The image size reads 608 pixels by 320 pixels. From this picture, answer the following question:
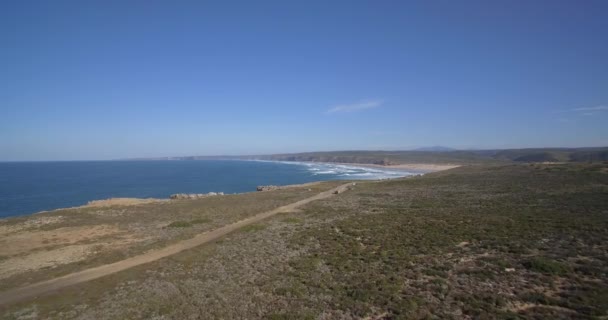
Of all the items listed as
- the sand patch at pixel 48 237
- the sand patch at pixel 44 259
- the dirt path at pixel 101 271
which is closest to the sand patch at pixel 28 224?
the sand patch at pixel 48 237

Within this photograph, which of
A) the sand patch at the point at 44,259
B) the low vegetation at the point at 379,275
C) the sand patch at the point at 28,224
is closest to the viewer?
the low vegetation at the point at 379,275

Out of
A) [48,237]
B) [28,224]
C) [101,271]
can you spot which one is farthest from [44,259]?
[28,224]

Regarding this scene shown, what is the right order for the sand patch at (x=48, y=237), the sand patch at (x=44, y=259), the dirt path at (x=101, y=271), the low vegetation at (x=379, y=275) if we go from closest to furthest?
the low vegetation at (x=379, y=275), the dirt path at (x=101, y=271), the sand patch at (x=44, y=259), the sand patch at (x=48, y=237)

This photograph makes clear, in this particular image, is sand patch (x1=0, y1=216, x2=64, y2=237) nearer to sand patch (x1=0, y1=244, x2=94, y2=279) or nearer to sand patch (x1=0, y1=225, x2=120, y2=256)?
sand patch (x1=0, y1=225, x2=120, y2=256)

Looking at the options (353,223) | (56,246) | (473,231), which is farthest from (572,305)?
(56,246)

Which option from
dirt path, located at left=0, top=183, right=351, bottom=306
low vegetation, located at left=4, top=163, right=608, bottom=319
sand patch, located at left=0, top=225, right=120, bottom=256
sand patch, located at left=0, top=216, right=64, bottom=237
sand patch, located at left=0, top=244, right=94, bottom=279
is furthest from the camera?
sand patch, located at left=0, top=216, right=64, bottom=237

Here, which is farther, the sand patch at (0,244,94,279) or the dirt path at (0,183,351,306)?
the sand patch at (0,244,94,279)

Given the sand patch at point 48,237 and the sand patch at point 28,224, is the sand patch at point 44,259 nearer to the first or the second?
the sand patch at point 48,237

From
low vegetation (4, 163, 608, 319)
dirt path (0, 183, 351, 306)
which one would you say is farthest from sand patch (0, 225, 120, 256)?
low vegetation (4, 163, 608, 319)

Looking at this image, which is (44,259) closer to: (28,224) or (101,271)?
(101,271)
